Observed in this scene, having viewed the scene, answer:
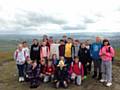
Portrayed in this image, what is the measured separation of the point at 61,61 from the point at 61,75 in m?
0.85

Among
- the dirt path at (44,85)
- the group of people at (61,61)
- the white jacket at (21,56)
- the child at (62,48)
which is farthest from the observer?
the white jacket at (21,56)

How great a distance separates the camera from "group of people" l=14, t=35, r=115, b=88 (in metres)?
16.7

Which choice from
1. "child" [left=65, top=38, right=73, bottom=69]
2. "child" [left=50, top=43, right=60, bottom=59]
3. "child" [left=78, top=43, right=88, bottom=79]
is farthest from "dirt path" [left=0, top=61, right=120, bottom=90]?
"child" [left=50, top=43, right=60, bottom=59]

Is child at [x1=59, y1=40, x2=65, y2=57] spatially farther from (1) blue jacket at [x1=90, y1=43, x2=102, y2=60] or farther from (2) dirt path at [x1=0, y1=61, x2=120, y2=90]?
(2) dirt path at [x1=0, y1=61, x2=120, y2=90]

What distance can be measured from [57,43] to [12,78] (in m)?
4.11

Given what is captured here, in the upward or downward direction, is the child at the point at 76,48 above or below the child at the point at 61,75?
above

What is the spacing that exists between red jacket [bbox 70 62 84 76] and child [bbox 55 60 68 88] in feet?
1.65

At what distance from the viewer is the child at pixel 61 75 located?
1655 cm

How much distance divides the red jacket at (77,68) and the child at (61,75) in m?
0.50

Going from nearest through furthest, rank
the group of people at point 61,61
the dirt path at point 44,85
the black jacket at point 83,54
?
the dirt path at point 44,85 < the group of people at point 61,61 < the black jacket at point 83,54

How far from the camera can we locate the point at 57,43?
17.7m

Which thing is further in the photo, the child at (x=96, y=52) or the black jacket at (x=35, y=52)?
the black jacket at (x=35, y=52)

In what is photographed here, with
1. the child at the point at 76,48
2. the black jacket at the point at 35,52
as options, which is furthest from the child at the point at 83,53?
the black jacket at the point at 35,52

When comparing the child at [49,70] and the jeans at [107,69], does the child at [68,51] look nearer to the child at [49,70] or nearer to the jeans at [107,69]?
the child at [49,70]
